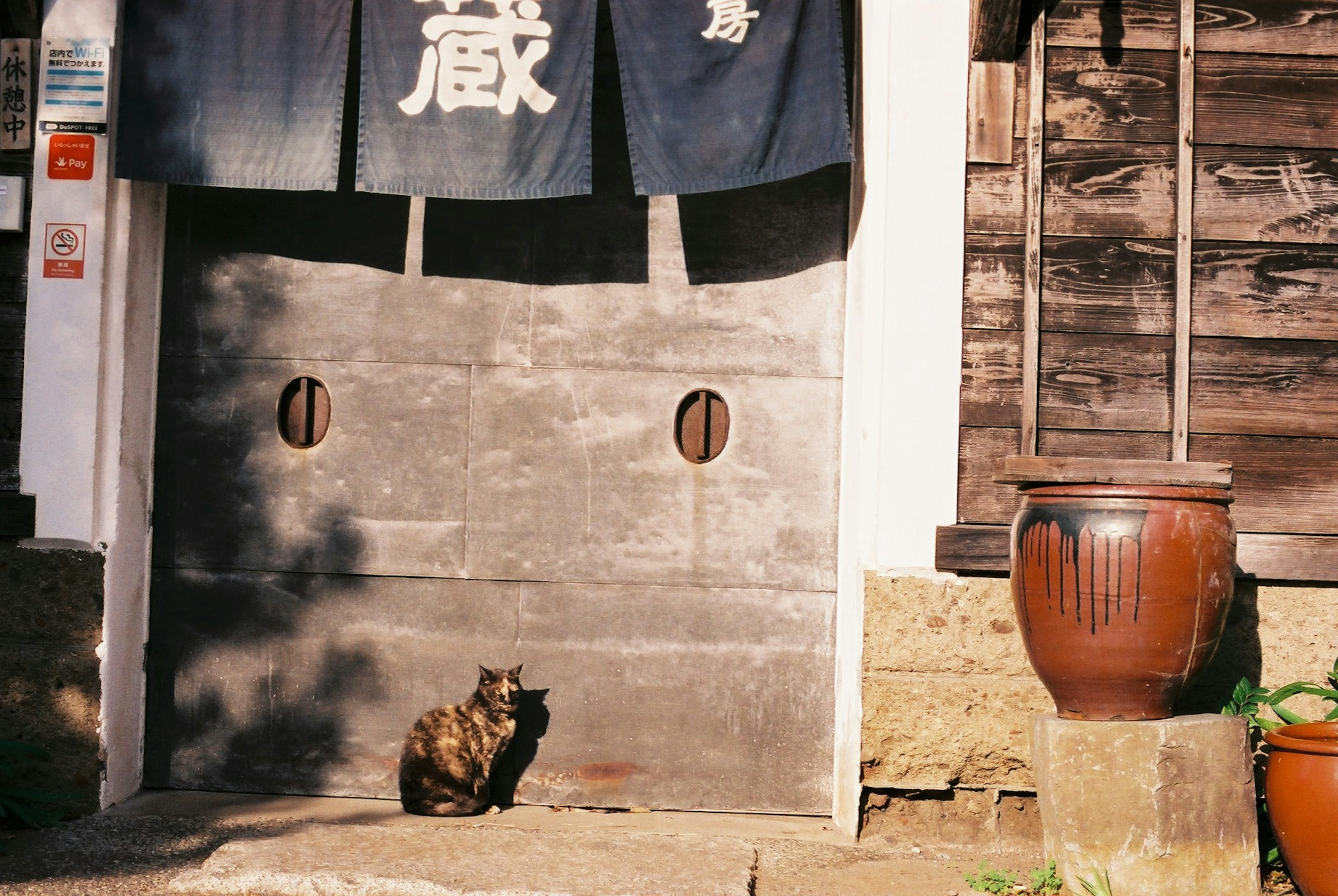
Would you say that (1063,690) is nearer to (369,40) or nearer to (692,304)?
(692,304)

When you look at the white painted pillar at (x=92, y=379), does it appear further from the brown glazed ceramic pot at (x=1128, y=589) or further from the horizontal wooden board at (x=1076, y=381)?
the brown glazed ceramic pot at (x=1128, y=589)

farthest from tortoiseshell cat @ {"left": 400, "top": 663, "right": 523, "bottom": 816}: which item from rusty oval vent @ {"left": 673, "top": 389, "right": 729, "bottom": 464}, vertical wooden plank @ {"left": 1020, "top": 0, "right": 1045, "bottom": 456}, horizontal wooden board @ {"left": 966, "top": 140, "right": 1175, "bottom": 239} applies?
horizontal wooden board @ {"left": 966, "top": 140, "right": 1175, "bottom": 239}

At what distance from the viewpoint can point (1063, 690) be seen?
160 inches

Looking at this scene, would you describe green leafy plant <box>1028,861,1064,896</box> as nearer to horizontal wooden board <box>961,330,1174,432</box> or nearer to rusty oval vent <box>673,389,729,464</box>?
horizontal wooden board <box>961,330,1174,432</box>

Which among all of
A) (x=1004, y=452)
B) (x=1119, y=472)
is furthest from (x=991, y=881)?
(x=1004, y=452)

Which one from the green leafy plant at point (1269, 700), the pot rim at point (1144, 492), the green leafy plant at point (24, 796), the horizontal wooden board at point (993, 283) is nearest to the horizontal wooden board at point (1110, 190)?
the horizontal wooden board at point (993, 283)

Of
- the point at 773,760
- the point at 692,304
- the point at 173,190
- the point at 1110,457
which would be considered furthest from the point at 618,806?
the point at 173,190

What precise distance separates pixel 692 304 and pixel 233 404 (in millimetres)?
2400

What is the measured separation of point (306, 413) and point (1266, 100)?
4.87m

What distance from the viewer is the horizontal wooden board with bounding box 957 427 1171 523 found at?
4.76m

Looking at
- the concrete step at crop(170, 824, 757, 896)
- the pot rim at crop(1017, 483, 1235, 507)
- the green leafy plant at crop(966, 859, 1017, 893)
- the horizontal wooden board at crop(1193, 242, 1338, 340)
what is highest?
the horizontal wooden board at crop(1193, 242, 1338, 340)

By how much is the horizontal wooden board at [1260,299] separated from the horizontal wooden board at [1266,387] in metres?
0.07

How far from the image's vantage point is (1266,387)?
4.81m

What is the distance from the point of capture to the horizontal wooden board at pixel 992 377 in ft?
15.7
